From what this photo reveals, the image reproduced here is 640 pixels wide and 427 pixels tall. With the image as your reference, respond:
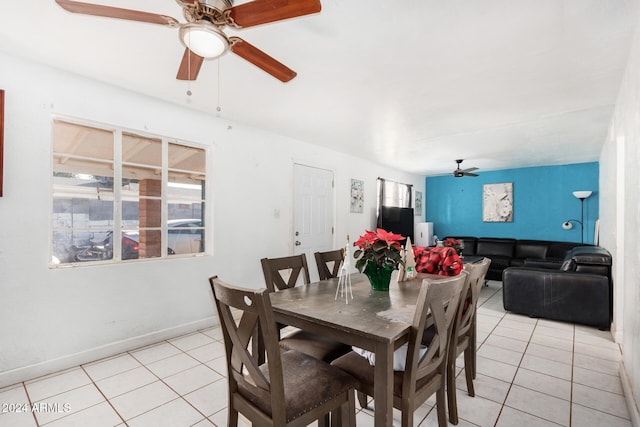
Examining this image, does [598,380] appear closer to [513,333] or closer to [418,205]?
[513,333]

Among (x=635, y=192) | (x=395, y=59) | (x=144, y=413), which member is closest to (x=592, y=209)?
(x=635, y=192)

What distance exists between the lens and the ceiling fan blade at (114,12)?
1.33m

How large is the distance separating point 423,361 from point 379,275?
0.61 m

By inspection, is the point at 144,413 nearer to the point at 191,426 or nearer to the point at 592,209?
the point at 191,426

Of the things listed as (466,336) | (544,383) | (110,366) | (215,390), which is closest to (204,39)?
(215,390)

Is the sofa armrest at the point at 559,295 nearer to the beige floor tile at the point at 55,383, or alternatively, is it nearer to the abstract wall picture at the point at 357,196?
the abstract wall picture at the point at 357,196

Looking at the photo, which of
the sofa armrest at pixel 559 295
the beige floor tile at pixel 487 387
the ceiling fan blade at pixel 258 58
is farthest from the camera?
the sofa armrest at pixel 559 295

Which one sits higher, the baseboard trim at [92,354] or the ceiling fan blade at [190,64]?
the ceiling fan blade at [190,64]

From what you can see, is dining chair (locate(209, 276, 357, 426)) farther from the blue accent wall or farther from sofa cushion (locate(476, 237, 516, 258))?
the blue accent wall

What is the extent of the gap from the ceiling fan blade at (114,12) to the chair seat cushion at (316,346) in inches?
71.0

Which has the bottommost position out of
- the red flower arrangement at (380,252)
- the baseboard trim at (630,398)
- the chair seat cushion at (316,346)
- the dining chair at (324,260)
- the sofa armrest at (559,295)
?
the baseboard trim at (630,398)

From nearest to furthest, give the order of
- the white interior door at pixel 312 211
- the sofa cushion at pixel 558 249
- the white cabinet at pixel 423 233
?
1. the white interior door at pixel 312 211
2. the sofa cushion at pixel 558 249
3. the white cabinet at pixel 423 233

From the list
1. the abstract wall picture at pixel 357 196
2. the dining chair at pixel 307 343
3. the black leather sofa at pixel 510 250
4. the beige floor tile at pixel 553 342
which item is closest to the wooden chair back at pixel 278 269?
the dining chair at pixel 307 343

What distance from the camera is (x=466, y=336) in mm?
2117
